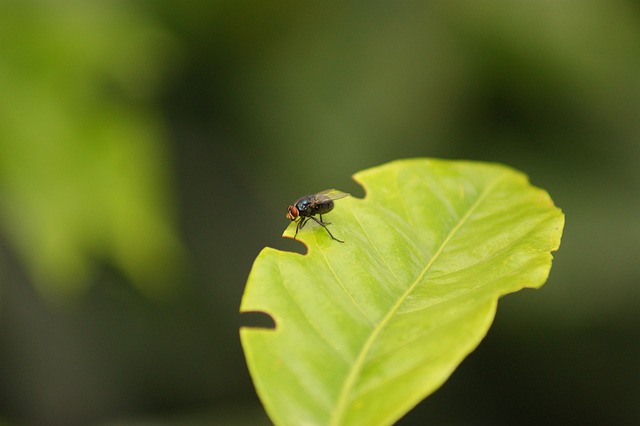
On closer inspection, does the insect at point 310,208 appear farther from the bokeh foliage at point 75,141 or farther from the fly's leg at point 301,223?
the bokeh foliage at point 75,141

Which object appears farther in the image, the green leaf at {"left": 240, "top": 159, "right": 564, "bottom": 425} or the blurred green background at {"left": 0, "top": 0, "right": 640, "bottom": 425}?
the blurred green background at {"left": 0, "top": 0, "right": 640, "bottom": 425}

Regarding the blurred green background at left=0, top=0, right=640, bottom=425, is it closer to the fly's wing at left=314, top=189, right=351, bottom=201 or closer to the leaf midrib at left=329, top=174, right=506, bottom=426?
the fly's wing at left=314, top=189, right=351, bottom=201

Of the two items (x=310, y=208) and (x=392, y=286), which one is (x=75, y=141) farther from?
(x=392, y=286)

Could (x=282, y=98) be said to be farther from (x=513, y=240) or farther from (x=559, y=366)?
(x=513, y=240)

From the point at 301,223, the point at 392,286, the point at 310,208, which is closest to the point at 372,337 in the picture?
the point at 392,286

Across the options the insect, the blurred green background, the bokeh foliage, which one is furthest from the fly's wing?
the blurred green background
